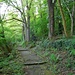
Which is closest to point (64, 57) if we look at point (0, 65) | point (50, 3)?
point (0, 65)

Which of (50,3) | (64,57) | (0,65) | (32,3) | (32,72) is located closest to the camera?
(32,72)

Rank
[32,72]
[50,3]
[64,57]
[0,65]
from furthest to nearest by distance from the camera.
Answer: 1. [50,3]
2. [64,57]
3. [0,65]
4. [32,72]

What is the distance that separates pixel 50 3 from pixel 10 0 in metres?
9.55

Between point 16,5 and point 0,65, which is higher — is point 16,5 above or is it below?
above

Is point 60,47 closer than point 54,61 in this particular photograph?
No

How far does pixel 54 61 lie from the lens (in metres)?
9.46

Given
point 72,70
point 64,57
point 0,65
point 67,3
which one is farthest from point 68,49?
point 67,3

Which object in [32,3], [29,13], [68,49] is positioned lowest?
[68,49]

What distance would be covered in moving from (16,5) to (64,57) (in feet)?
52.8

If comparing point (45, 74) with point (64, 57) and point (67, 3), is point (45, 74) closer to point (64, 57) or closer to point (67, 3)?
point (64, 57)

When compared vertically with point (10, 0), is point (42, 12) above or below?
below

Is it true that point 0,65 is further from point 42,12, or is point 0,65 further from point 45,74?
point 42,12

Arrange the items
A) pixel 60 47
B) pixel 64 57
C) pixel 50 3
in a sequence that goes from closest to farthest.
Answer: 1. pixel 64 57
2. pixel 60 47
3. pixel 50 3

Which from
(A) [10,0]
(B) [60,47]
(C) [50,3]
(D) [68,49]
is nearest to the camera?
(D) [68,49]
